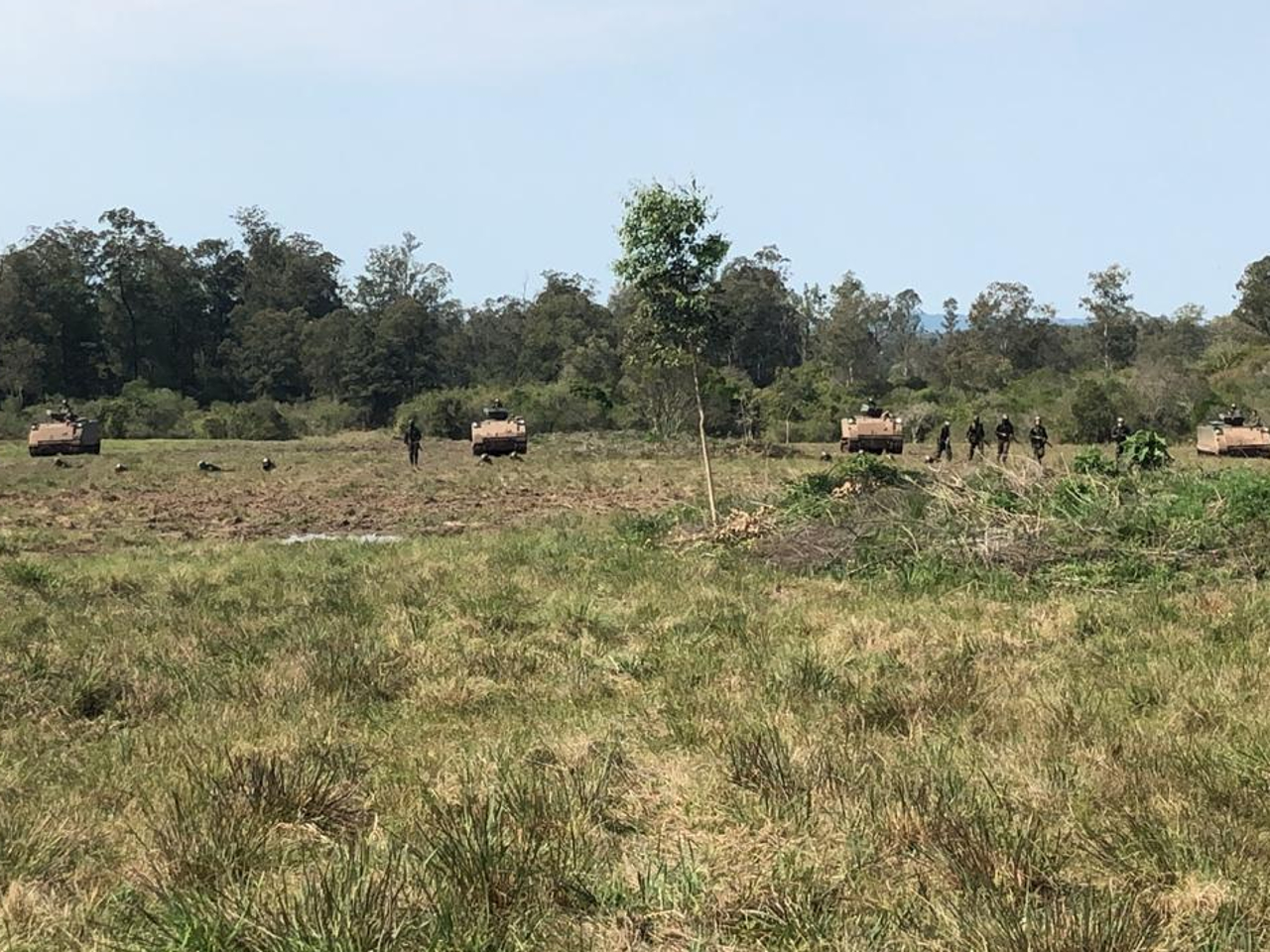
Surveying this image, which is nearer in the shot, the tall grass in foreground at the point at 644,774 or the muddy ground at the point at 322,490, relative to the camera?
the tall grass in foreground at the point at 644,774

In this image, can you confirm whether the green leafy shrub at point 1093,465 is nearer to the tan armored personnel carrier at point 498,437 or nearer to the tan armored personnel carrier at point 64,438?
the tan armored personnel carrier at point 498,437

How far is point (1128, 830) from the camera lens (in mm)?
3969

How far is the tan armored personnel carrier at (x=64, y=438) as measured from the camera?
36375 mm

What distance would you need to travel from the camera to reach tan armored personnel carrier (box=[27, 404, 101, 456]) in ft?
119

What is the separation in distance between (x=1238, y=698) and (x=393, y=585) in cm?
817

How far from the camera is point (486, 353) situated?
314 feet

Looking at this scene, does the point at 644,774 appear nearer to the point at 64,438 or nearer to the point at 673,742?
the point at 673,742

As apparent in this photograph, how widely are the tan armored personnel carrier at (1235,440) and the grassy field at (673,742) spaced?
23.2m

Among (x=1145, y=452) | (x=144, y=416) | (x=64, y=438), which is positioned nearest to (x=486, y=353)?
(x=144, y=416)

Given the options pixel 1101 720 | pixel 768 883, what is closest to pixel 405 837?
pixel 768 883

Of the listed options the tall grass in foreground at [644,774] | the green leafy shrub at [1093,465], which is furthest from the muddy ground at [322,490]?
the tall grass in foreground at [644,774]

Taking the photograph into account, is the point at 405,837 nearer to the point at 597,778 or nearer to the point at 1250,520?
the point at 597,778

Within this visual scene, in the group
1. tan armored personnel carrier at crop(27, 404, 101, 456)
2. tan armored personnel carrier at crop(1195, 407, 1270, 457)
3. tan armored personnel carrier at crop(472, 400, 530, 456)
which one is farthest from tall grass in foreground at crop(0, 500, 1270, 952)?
tan armored personnel carrier at crop(27, 404, 101, 456)

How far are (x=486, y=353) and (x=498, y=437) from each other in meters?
60.2
